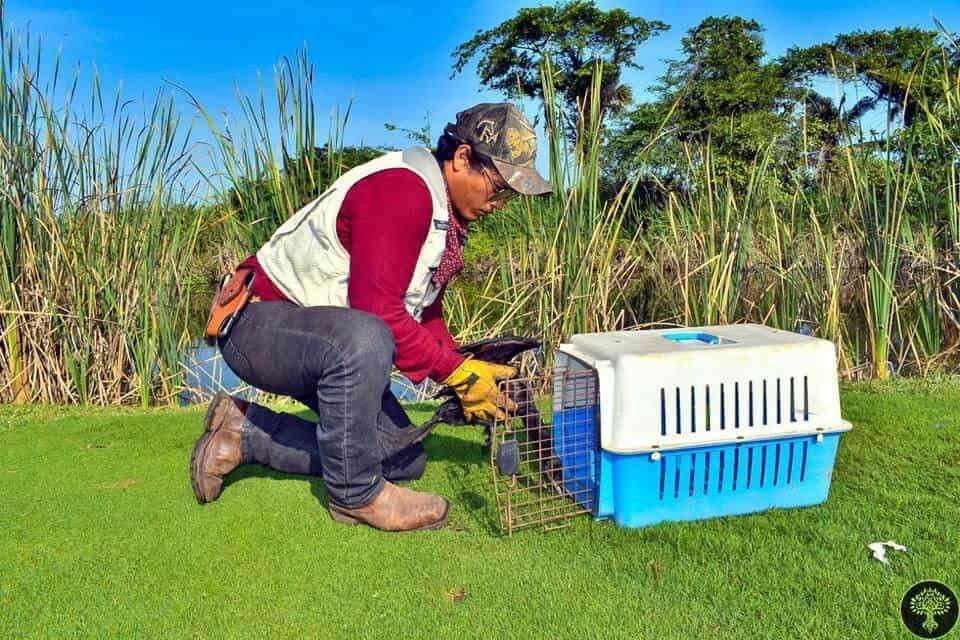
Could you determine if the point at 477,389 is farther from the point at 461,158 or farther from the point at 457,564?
the point at 461,158


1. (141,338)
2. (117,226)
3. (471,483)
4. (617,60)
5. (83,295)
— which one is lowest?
(471,483)

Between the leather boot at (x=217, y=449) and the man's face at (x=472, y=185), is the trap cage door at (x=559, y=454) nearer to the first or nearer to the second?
the man's face at (x=472, y=185)

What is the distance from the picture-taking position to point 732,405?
1.82 meters

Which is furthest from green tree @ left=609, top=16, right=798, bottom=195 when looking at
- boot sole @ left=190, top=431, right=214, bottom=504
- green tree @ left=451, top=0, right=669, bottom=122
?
boot sole @ left=190, top=431, right=214, bottom=504

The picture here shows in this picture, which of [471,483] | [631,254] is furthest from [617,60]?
[471,483]

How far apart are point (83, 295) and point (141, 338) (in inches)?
13.3

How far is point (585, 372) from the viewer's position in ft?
6.03

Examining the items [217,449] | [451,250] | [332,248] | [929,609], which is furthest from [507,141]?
[929,609]

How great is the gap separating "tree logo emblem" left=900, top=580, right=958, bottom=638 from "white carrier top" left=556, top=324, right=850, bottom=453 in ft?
1.55

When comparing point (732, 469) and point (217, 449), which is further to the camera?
point (217, 449)

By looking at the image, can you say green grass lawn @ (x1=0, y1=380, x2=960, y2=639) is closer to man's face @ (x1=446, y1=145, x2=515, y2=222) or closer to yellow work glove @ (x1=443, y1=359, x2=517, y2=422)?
yellow work glove @ (x1=443, y1=359, x2=517, y2=422)

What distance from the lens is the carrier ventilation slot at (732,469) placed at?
1823 mm

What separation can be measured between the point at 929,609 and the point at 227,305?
1.85 m

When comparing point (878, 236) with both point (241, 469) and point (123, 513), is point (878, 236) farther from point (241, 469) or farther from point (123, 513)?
point (123, 513)
